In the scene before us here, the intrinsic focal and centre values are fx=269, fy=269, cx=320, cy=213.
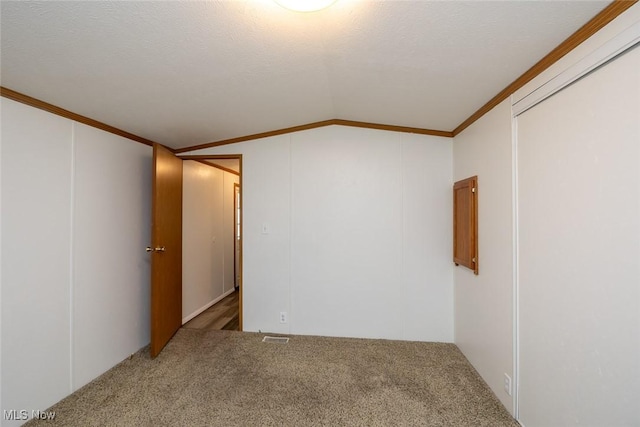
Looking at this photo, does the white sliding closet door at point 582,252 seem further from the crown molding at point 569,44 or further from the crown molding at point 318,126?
the crown molding at point 318,126

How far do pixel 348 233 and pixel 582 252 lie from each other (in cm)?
194

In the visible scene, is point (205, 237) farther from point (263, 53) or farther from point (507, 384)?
point (507, 384)

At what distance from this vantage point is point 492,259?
2072mm

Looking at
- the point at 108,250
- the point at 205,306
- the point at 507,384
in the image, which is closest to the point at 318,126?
the point at 108,250

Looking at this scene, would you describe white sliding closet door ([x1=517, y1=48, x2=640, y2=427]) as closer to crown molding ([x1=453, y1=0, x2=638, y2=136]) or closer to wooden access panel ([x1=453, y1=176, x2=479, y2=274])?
crown molding ([x1=453, y1=0, x2=638, y2=136])

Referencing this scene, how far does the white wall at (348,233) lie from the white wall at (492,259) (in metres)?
0.41

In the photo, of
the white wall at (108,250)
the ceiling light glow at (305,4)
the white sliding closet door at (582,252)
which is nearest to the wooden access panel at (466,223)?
the white sliding closet door at (582,252)

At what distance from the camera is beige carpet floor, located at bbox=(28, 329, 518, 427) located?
1.80 m

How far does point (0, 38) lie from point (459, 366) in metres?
3.68

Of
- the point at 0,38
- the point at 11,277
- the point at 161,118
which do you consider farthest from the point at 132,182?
the point at 0,38

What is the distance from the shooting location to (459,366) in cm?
241

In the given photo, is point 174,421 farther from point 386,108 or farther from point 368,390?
point 386,108

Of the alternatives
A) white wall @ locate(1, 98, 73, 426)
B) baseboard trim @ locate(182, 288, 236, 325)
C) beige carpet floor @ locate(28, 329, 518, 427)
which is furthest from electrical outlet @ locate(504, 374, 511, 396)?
baseboard trim @ locate(182, 288, 236, 325)

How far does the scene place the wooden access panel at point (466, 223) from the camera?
7.66 ft
